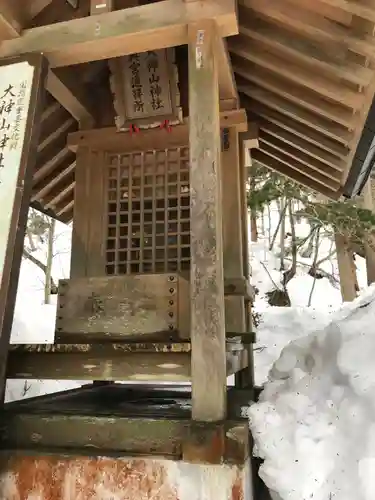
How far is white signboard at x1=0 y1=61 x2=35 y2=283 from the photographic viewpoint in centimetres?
322

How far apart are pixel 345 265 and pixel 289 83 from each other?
826cm

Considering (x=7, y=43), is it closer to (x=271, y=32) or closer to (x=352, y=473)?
(x=271, y=32)

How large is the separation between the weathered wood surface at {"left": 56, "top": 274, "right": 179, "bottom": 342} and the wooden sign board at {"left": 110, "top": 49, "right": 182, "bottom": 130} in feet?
6.22

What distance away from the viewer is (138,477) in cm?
278

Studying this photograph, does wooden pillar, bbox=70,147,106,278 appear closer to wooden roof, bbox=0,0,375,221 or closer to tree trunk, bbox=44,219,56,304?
wooden roof, bbox=0,0,375,221

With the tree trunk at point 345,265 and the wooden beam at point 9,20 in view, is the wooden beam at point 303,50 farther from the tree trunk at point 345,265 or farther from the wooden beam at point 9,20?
the tree trunk at point 345,265

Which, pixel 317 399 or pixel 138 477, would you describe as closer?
pixel 138 477

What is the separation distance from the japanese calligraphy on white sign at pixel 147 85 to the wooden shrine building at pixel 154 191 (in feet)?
0.05

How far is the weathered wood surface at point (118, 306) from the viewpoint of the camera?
3959 millimetres

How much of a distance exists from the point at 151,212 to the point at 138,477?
286cm

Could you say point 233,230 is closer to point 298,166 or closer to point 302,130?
point 302,130

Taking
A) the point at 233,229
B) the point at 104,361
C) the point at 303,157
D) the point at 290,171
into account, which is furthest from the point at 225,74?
the point at 104,361

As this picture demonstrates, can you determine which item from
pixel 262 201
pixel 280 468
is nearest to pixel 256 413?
pixel 280 468

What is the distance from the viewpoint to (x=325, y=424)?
2799mm
